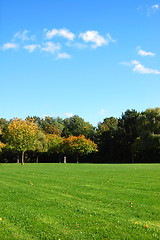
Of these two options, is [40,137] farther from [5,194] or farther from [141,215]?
[141,215]

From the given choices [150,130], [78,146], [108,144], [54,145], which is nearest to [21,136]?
[78,146]

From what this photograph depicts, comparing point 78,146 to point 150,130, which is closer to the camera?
point 150,130

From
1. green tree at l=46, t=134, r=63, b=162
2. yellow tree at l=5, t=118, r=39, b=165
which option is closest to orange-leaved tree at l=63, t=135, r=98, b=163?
green tree at l=46, t=134, r=63, b=162

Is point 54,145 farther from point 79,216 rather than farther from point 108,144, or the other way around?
point 79,216

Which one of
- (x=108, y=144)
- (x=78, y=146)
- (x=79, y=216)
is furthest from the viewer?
(x=108, y=144)

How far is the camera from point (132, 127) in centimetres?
7406

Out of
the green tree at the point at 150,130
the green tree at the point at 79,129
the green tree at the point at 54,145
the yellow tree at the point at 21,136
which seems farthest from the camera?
the green tree at the point at 79,129

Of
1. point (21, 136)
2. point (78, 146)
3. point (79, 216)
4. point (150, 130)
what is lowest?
point (79, 216)

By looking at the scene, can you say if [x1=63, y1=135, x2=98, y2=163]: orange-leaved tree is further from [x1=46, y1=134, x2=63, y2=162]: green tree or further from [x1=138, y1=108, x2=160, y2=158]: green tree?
[x1=138, y1=108, x2=160, y2=158]: green tree

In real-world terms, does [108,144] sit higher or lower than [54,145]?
higher

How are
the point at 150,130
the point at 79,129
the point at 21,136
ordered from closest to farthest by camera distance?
the point at 21,136
the point at 150,130
the point at 79,129

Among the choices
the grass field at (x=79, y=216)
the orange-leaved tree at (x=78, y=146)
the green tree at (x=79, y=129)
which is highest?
the green tree at (x=79, y=129)

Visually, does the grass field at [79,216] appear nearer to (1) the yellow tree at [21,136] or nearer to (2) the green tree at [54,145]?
(1) the yellow tree at [21,136]

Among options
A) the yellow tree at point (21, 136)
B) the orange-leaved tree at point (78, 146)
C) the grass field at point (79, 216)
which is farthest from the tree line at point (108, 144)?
the grass field at point (79, 216)
